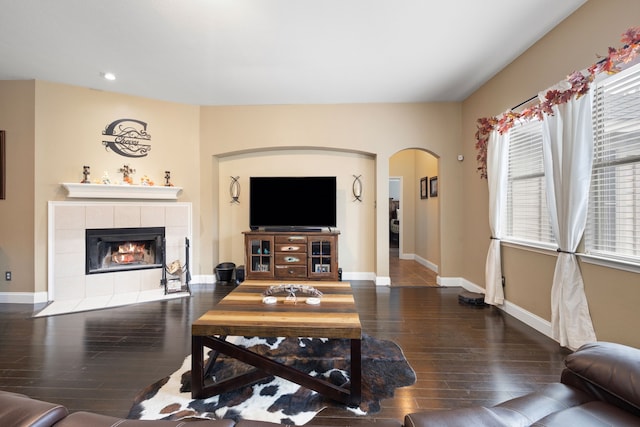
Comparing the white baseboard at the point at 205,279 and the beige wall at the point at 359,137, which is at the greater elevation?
the beige wall at the point at 359,137

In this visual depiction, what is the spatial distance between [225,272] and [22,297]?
2.53 m

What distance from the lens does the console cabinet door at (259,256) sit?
4211mm

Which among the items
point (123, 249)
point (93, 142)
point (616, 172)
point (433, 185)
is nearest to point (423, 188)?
point (433, 185)

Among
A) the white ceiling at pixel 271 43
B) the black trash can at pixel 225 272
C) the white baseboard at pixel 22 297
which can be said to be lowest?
the white baseboard at pixel 22 297

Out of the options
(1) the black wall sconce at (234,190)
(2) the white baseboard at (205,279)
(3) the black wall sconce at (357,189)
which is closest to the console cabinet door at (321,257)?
(3) the black wall sconce at (357,189)

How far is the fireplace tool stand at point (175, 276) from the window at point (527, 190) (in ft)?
14.5

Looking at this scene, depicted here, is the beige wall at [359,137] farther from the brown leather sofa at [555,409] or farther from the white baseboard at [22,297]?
the brown leather sofa at [555,409]

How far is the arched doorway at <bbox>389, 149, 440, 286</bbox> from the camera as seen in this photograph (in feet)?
18.2

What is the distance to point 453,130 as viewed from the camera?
4.37 m

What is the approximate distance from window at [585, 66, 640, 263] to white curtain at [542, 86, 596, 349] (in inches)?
3.4

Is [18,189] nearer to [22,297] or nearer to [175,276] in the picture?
[22,297]

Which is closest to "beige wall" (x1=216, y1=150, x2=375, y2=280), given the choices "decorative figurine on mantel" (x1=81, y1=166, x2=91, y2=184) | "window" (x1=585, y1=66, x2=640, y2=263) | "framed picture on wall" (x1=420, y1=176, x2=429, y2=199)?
"decorative figurine on mantel" (x1=81, y1=166, x2=91, y2=184)

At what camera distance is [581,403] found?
104 centimetres

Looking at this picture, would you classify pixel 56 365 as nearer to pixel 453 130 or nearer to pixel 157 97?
pixel 157 97
